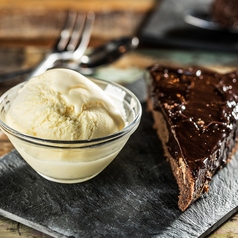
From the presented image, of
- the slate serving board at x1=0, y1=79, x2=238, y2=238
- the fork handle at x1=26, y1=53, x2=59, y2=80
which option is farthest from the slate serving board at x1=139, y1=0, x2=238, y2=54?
the slate serving board at x1=0, y1=79, x2=238, y2=238

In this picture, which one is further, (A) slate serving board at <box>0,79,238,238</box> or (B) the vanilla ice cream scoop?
(B) the vanilla ice cream scoop

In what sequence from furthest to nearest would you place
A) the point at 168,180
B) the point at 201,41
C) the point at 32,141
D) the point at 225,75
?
the point at 201,41, the point at 225,75, the point at 168,180, the point at 32,141

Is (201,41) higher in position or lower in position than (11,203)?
lower

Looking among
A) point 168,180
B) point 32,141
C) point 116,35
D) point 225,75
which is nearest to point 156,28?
point 116,35

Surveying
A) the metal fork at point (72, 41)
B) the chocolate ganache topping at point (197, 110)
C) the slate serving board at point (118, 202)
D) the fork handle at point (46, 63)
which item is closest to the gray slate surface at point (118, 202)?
the slate serving board at point (118, 202)

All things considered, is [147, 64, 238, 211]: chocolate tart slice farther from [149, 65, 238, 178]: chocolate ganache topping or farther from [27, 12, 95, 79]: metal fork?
[27, 12, 95, 79]: metal fork

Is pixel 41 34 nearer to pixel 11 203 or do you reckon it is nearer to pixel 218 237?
pixel 11 203

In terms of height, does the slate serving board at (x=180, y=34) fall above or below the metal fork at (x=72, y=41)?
below

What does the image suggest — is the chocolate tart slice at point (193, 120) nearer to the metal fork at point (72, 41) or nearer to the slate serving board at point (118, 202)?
the slate serving board at point (118, 202)
